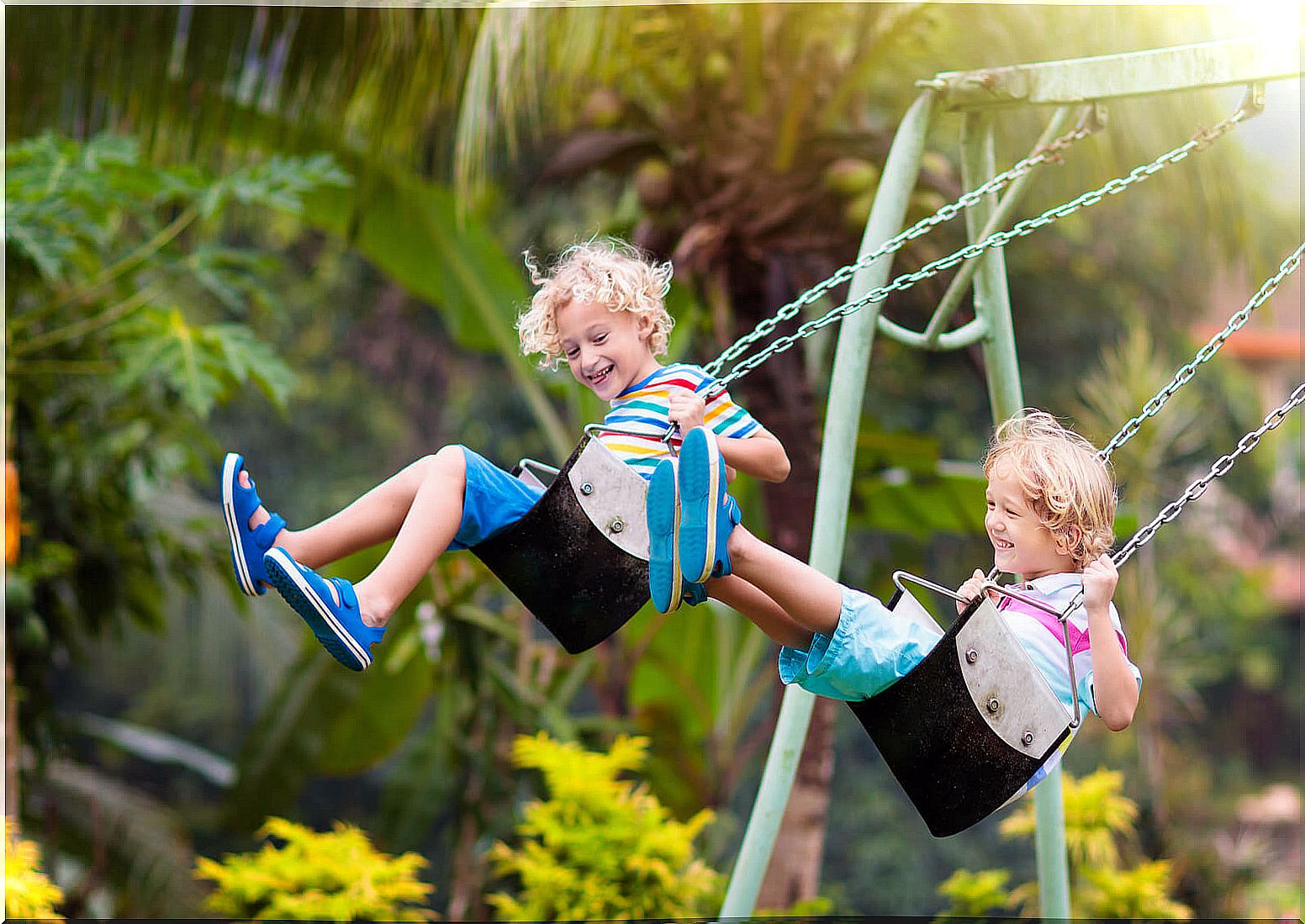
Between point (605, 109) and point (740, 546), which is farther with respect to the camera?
point (605, 109)

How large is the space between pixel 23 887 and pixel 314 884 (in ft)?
2.40

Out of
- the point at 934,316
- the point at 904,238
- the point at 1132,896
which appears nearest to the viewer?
the point at 904,238

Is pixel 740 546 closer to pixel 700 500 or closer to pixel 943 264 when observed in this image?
pixel 700 500

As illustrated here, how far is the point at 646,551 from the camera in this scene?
7.17 ft

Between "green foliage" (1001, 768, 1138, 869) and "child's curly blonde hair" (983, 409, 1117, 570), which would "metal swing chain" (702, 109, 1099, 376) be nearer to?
"child's curly blonde hair" (983, 409, 1117, 570)

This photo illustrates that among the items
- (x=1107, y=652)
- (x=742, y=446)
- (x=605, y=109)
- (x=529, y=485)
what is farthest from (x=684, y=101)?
(x=1107, y=652)

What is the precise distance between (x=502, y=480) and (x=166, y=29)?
2.86m

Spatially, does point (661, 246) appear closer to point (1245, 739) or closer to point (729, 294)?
point (729, 294)

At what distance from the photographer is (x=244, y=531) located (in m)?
2.02

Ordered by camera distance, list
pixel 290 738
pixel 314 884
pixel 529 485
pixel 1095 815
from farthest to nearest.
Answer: pixel 290 738
pixel 1095 815
pixel 314 884
pixel 529 485

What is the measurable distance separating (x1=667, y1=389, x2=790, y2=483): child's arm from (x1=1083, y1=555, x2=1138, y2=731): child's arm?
519mm

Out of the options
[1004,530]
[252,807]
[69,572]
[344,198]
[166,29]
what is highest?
[166,29]

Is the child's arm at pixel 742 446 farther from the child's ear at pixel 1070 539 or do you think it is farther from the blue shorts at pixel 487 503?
the child's ear at pixel 1070 539

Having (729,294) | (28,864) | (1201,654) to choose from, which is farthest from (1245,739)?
(28,864)
